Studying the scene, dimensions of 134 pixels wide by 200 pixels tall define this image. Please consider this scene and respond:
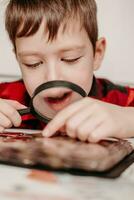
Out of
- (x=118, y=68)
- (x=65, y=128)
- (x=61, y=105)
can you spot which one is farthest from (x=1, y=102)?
(x=118, y=68)

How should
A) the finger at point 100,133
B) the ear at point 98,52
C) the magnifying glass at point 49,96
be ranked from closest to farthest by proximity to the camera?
the finger at point 100,133 < the magnifying glass at point 49,96 < the ear at point 98,52

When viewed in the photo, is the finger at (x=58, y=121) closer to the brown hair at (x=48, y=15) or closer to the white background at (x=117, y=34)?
the brown hair at (x=48, y=15)

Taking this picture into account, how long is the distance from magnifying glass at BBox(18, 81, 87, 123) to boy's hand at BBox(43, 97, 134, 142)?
0.14m

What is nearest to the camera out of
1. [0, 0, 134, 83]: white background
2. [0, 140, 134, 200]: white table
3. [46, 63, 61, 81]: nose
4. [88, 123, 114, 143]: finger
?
[0, 140, 134, 200]: white table

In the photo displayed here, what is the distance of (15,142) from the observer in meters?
0.75

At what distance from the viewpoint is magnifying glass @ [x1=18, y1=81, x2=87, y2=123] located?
1.06 meters

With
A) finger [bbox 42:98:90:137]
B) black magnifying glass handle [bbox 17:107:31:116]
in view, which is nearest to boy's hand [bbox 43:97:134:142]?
finger [bbox 42:98:90:137]

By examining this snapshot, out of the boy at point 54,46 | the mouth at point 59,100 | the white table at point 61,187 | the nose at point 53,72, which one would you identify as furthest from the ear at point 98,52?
the white table at point 61,187

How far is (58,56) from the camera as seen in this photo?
133cm

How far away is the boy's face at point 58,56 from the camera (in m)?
1.33

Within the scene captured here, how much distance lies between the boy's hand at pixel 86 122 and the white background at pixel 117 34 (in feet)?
3.53

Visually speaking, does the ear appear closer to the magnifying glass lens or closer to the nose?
the nose

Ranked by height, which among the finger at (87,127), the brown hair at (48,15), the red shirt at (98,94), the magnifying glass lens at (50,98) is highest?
the brown hair at (48,15)

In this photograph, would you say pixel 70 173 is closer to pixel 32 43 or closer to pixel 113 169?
pixel 113 169
